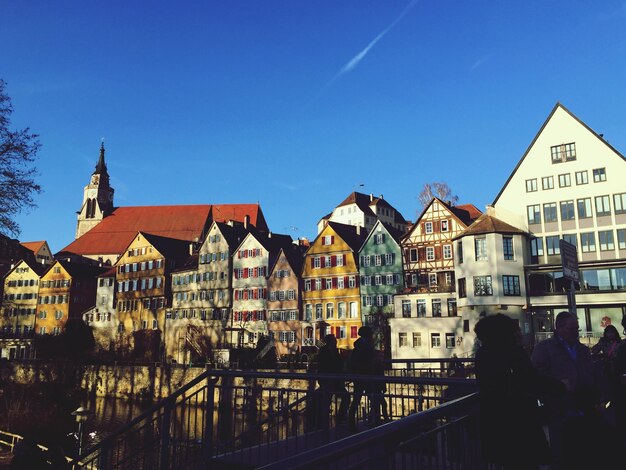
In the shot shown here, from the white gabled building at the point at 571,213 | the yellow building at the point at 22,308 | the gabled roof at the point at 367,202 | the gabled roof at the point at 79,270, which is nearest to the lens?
Result: the white gabled building at the point at 571,213

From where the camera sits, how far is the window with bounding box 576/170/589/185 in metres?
41.8

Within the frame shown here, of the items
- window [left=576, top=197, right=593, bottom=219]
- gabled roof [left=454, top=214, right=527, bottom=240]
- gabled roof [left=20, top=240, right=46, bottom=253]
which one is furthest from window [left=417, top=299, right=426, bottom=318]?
gabled roof [left=20, top=240, right=46, bottom=253]

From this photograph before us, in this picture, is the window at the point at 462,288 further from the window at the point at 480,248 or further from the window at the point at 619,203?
the window at the point at 619,203

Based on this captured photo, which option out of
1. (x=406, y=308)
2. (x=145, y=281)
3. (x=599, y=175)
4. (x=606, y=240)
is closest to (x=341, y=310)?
(x=406, y=308)

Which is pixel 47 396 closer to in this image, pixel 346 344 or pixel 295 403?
pixel 346 344

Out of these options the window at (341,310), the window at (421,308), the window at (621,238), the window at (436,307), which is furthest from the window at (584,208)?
the window at (341,310)

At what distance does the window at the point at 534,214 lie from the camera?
1727 inches

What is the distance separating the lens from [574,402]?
5.27m

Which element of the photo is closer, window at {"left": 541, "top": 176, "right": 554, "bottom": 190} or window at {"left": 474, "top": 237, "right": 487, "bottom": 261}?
window at {"left": 541, "top": 176, "right": 554, "bottom": 190}

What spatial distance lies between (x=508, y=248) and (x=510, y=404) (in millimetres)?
41420

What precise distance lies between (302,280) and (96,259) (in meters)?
59.1

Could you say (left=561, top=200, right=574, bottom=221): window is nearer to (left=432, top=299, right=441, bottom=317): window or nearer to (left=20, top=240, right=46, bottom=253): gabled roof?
(left=432, top=299, right=441, bottom=317): window

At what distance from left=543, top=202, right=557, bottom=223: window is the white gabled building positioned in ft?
0.23

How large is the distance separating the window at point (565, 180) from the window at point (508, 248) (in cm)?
548
